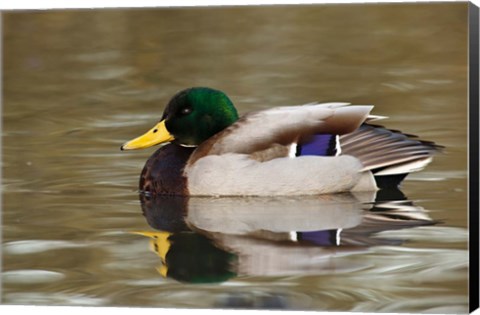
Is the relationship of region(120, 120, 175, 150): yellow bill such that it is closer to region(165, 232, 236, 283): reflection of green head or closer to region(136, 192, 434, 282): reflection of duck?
region(136, 192, 434, 282): reflection of duck

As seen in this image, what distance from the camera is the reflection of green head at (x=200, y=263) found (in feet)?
29.0

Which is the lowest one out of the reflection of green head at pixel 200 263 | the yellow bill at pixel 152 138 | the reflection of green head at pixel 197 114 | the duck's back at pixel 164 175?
the reflection of green head at pixel 200 263

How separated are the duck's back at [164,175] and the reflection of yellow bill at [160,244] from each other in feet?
1.94

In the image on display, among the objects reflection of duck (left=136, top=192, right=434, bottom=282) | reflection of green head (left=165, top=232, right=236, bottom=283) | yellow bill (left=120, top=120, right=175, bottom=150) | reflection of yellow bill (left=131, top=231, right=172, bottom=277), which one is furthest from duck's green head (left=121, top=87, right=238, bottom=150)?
reflection of green head (left=165, top=232, right=236, bottom=283)

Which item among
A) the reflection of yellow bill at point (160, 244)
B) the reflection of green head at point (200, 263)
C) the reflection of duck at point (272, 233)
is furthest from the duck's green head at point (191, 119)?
the reflection of green head at point (200, 263)

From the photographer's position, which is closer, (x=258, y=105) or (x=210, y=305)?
(x=210, y=305)

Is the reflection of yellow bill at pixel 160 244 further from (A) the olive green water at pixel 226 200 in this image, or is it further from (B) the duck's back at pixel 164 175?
(B) the duck's back at pixel 164 175

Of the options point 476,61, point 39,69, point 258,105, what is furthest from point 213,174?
point 476,61

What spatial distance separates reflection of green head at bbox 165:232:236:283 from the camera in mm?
8836

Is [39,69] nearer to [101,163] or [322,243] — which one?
[101,163]

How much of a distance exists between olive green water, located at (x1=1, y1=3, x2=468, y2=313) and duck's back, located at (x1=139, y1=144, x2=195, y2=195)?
0.06 metres

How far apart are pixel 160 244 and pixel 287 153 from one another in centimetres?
92

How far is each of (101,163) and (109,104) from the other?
0.32m

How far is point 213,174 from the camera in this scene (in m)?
9.64
